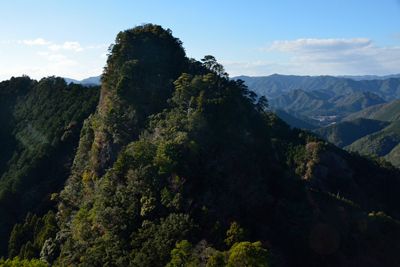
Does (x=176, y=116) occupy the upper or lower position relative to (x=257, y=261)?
upper

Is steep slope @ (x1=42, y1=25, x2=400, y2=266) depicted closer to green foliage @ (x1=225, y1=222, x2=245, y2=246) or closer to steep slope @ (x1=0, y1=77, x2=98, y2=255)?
green foliage @ (x1=225, y1=222, x2=245, y2=246)

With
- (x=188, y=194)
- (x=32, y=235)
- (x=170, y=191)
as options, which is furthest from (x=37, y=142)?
(x=188, y=194)

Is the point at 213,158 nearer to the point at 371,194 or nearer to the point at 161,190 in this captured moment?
the point at 161,190

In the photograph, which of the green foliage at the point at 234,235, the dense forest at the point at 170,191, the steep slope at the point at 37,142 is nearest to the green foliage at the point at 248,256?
the dense forest at the point at 170,191

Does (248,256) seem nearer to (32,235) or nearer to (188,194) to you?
(188,194)

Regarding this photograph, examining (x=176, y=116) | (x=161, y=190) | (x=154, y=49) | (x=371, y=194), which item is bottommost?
(x=371, y=194)

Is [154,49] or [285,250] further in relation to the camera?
[154,49]

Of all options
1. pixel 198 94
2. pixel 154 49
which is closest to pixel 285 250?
pixel 198 94
